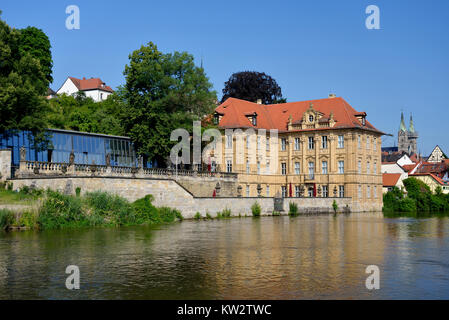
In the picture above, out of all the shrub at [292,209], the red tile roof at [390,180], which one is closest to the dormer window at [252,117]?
the shrub at [292,209]

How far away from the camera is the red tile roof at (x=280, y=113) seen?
6706 cm

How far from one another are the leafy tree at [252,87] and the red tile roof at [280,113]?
236 inches

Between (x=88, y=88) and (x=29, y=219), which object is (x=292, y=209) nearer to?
(x=29, y=219)

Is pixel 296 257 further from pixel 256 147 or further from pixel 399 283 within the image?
pixel 256 147

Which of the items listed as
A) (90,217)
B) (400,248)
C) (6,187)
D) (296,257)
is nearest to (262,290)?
(296,257)

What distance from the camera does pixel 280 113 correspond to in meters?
74.5

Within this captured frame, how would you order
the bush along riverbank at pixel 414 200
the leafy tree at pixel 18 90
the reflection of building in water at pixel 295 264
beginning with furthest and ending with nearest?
the bush along riverbank at pixel 414 200 → the leafy tree at pixel 18 90 → the reflection of building in water at pixel 295 264

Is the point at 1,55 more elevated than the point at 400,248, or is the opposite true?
the point at 1,55

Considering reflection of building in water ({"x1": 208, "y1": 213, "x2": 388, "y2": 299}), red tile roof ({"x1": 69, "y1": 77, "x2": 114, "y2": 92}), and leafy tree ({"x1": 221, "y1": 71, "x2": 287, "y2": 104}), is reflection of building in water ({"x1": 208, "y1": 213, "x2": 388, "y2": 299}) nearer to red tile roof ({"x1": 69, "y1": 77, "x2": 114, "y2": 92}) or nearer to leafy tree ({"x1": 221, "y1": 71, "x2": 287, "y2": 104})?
leafy tree ({"x1": 221, "y1": 71, "x2": 287, "y2": 104})

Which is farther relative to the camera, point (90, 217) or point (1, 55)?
point (1, 55)

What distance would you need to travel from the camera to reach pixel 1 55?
3981cm

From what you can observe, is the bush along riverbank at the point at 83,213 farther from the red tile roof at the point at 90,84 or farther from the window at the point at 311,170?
the red tile roof at the point at 90,84

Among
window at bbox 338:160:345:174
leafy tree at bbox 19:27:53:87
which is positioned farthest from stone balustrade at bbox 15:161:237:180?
window at bbox 338:160:345:174

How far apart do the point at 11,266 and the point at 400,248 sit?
50.1 feet
